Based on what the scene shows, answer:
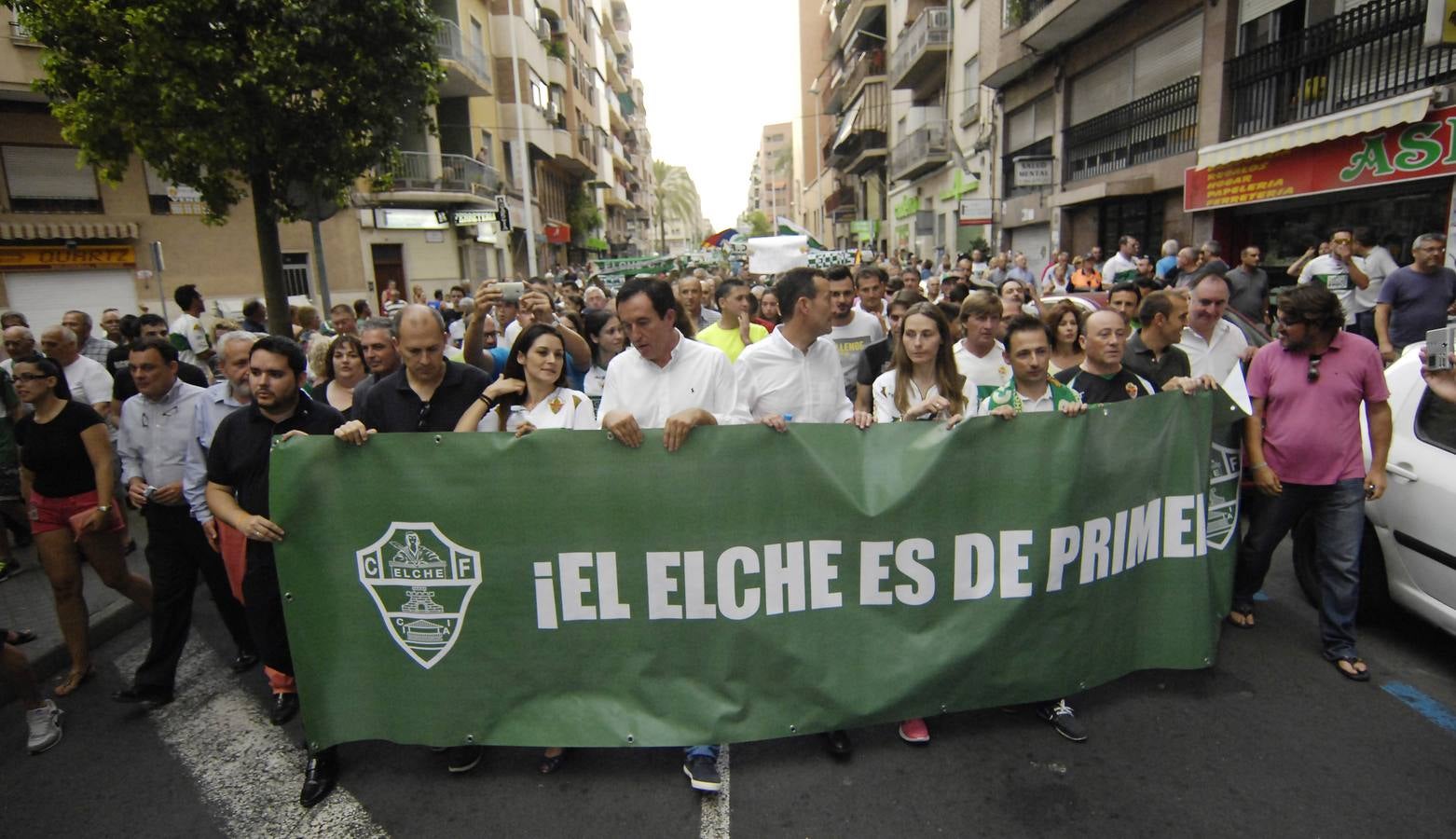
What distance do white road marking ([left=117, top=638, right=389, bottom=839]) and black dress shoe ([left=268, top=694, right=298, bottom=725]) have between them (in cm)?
4

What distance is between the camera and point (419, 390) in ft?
13.1

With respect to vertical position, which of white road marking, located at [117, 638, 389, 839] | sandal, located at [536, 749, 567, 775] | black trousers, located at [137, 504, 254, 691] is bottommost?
white road marking, located at [117, 638, 389, 839]

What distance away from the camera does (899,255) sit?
114 ft

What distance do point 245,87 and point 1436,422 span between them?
11.9m

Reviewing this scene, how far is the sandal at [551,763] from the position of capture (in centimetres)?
347

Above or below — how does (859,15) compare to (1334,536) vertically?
above

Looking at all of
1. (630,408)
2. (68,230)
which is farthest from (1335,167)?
(68,230)

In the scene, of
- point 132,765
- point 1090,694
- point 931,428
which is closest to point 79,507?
point 132,765

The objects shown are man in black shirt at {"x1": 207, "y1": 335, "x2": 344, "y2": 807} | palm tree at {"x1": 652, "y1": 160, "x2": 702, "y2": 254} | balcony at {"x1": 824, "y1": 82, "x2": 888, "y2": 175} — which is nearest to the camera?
man in black shirt at {"x1": 207, "y1": 335, "x2": 344, "y2": 807}

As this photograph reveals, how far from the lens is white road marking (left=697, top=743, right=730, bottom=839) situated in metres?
3.05

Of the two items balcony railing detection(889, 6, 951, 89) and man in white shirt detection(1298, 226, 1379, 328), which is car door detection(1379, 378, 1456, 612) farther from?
balcony railing detection(889, 6, 951, 89)

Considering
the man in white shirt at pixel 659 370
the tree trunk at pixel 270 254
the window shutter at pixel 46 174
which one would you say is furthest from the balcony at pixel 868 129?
the man in white shirt at pixel 659 370

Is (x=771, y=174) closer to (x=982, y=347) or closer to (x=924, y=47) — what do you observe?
(x=924, y=47)

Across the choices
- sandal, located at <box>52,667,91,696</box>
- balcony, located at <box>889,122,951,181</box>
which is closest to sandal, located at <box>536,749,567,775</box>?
sandal, located at <box>52,667,91,696</box>
